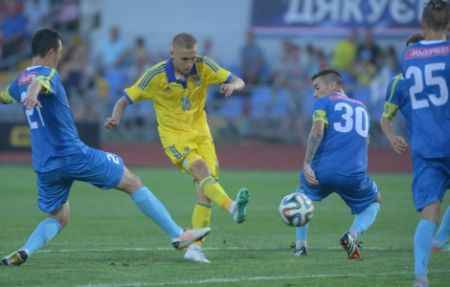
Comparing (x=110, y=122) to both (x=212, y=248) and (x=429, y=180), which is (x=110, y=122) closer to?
(x=212, y=248)

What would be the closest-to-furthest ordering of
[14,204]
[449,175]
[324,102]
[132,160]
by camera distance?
[449,175] → [324,102] → [14,204] → [132,160]

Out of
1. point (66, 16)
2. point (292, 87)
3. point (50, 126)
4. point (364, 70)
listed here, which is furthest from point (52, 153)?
point (66, 16)

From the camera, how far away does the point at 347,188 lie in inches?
408

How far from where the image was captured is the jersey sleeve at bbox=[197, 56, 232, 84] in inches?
412

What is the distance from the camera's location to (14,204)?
49.7ft

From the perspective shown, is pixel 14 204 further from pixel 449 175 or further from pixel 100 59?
pixel 100 59

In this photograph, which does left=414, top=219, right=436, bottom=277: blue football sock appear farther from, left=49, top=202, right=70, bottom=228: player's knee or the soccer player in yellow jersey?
left=49, top=202, right=70, bottom=228: player's knee

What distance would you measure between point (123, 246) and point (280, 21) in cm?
1821

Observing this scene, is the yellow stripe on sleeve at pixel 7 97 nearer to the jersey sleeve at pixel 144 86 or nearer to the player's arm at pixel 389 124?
the jersey sleeve at pixel 144 86

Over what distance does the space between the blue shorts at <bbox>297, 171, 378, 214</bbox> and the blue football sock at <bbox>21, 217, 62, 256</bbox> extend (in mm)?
2541

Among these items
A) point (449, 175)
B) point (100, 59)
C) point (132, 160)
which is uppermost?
point (449, 175)

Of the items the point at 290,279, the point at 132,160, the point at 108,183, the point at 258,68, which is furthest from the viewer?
the point at 258,68

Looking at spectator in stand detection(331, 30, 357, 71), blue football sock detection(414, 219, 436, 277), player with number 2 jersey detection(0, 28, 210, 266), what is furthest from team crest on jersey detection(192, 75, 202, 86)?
spectator in stand detection(331, 30, 357, 71)

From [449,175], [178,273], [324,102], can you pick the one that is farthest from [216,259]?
[449,175]
